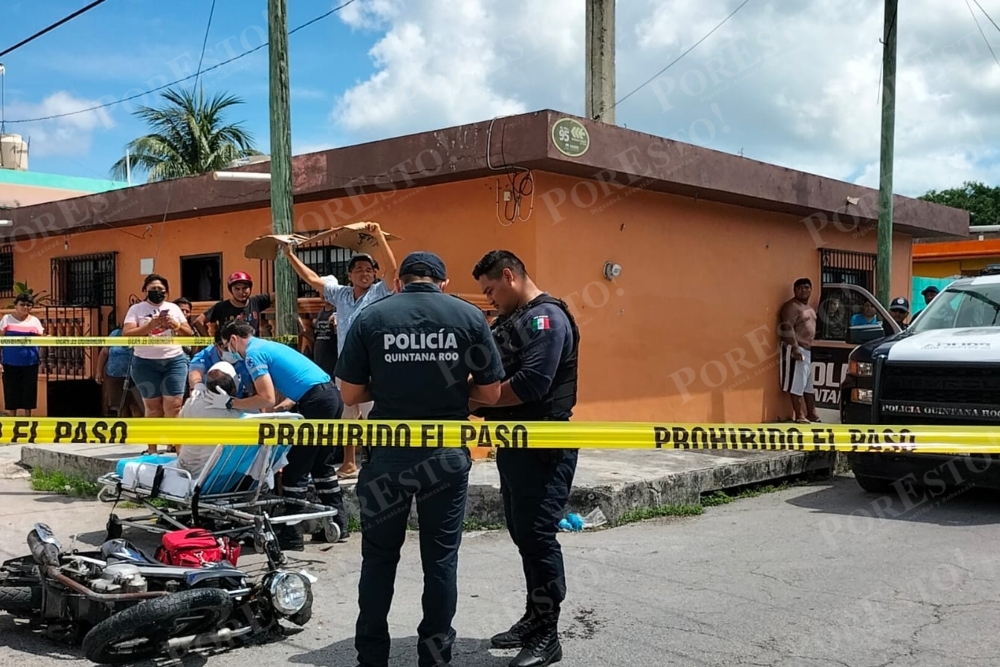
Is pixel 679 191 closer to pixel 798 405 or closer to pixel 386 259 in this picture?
pixel 798 405

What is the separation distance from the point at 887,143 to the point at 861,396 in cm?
461

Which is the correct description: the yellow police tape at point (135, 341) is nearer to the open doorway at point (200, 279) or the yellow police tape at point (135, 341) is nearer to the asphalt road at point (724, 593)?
the asphalt road at point (724, 593)

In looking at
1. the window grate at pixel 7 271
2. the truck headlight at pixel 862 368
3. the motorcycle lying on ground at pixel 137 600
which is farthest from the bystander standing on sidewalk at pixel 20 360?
the truck headlight at pixel 862 368

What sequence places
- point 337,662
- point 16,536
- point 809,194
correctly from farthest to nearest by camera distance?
point 809,194 → point 16,536 → point 337,662

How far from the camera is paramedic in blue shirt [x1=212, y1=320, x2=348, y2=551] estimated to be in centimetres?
563

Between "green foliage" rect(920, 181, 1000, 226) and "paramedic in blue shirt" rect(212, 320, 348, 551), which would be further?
"green foliage" rect(920, 181, 1000, 226)

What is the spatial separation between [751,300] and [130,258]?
8592 mm

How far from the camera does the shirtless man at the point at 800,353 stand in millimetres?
11156

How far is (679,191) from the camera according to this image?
1007 centimetres

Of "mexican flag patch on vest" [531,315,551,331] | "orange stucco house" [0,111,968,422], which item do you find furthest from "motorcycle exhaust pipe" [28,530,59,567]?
"orange stucco house" [0,111,968,422]

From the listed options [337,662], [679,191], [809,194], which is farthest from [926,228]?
[337,662]

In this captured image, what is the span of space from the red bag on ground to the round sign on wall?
4.80 meters

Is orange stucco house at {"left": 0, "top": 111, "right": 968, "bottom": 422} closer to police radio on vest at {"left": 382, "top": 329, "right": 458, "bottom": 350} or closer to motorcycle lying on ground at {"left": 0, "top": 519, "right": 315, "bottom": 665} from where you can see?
police radio on vest at {"left": 382, "top": 329, "right": 458, "bottom": 350}

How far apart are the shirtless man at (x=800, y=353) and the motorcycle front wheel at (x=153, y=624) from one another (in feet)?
28.8
